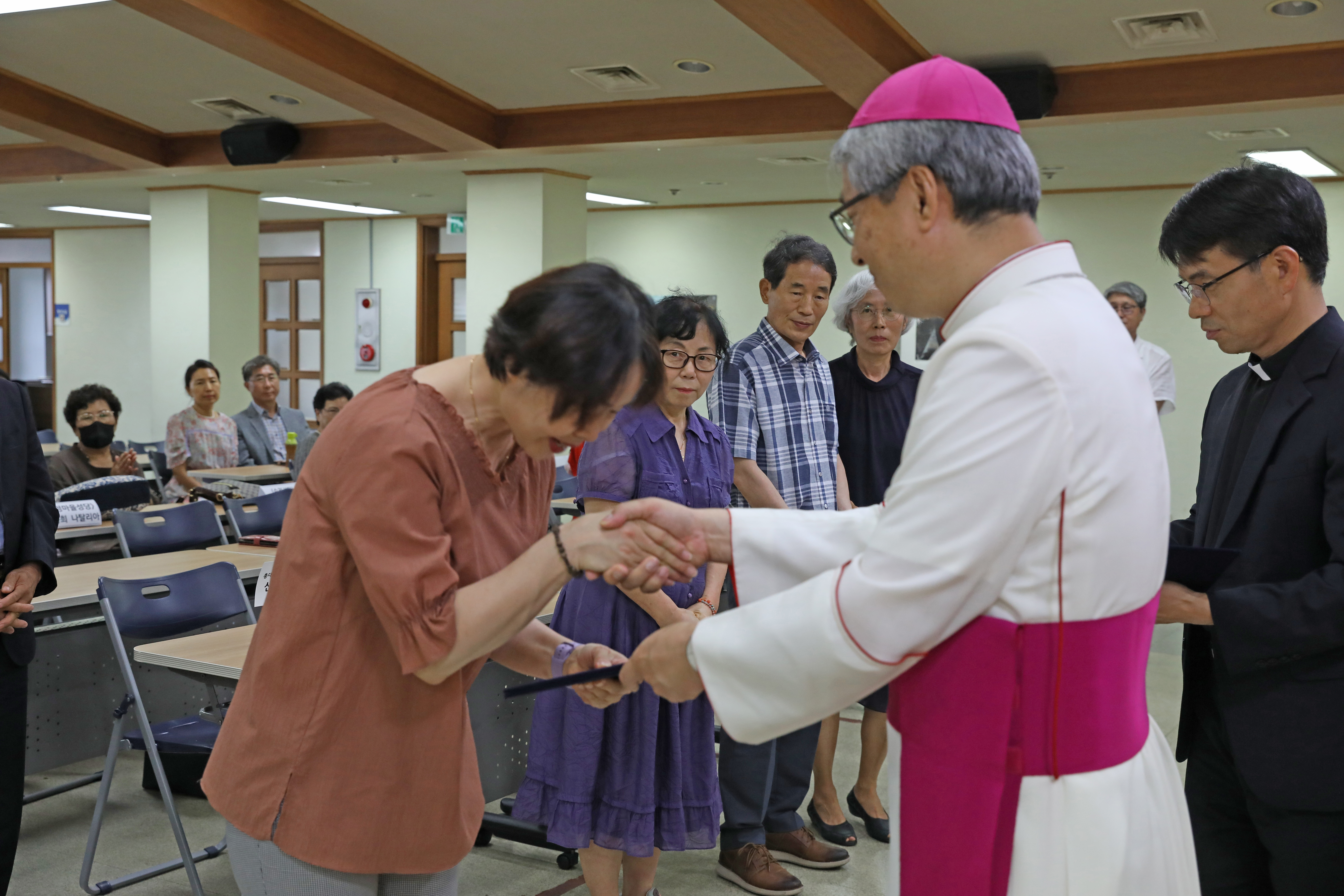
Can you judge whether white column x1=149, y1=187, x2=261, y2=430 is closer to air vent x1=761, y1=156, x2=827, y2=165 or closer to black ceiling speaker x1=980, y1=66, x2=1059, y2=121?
air vent x1=761, y1=156, x2=827, y2=165

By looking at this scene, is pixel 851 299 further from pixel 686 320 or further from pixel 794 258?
pixel 686 320

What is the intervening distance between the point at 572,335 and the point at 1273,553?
4.23 feet

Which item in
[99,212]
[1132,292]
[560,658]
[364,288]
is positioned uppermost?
[99,212]

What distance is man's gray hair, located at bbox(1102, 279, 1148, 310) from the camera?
6.98m

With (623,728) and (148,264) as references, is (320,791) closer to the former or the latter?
(623,728)

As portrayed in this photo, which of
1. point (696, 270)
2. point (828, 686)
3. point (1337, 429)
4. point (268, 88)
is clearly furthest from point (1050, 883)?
point (696, 270)

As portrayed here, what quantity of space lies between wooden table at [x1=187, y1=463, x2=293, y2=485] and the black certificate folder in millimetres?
6259

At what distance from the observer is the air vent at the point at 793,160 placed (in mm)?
8984

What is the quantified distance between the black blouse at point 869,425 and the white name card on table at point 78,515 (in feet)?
11.1

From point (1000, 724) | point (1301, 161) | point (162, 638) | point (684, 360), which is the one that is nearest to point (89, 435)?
point (162, 638)

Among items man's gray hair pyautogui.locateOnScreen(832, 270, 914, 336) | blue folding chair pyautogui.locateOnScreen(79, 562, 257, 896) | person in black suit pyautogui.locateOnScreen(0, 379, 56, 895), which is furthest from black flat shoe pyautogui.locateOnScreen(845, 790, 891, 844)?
person in black suit pyautogui.locateOnScreen(0, 379, 56, 895)

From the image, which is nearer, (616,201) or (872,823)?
(872,823)

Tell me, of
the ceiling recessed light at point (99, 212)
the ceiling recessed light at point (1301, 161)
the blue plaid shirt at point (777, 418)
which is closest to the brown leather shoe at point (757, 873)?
the blue plaid shirt at point (777, 418)

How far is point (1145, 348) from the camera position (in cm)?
755
